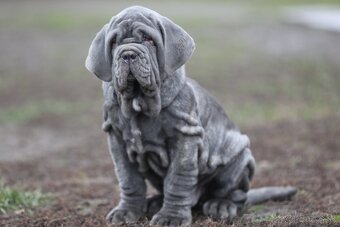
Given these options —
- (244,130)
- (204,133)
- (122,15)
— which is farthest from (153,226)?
(244,130)

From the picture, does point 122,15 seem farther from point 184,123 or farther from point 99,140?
point 99,140

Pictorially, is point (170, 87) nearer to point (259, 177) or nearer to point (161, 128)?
point (161, 128)

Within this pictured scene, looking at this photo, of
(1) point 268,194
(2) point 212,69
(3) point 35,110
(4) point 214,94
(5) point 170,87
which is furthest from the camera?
(2) point 212,69

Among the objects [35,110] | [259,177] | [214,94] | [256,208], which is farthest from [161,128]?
[214,94]

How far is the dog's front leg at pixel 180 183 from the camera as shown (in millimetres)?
6500

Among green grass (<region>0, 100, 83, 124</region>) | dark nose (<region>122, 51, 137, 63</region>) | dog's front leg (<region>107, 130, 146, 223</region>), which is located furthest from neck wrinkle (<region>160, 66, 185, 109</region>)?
green grass (<region>0, 100, 83, 124</region>)

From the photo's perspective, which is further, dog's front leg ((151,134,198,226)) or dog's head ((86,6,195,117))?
dog's front leg ((151,134,198,226))

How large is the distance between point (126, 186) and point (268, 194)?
1.82m

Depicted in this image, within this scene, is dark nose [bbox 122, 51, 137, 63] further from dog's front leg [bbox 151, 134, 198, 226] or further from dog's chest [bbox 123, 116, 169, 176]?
dog's front leg [bbox 151, 134, 198, 226]

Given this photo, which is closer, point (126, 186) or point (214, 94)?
point (126, 186)

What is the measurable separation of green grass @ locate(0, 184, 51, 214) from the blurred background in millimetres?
222

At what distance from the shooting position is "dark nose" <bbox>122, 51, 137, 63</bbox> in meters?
5.99

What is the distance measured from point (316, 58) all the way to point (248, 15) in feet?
54.9

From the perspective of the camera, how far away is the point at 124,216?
6902 mm
